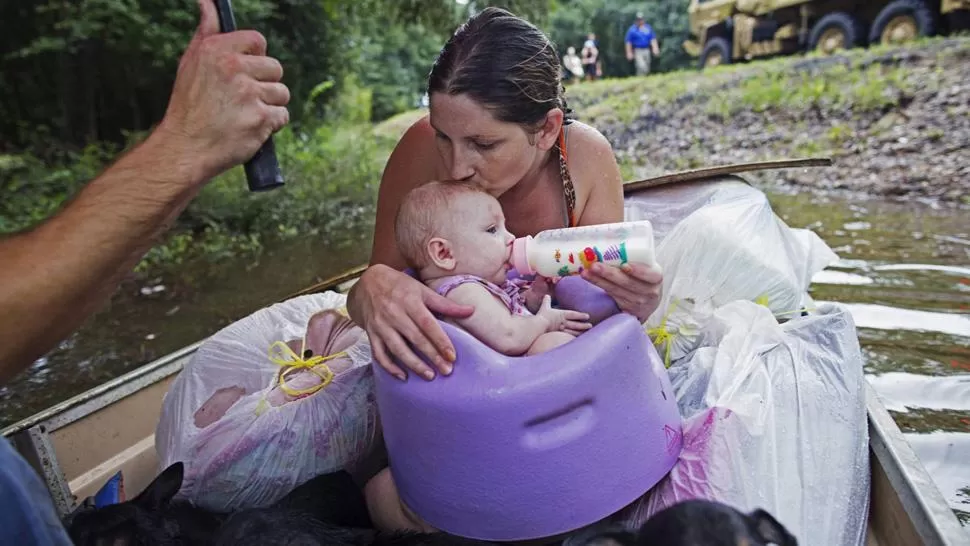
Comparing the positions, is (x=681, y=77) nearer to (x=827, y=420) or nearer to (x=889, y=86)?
(x=889, y=86)

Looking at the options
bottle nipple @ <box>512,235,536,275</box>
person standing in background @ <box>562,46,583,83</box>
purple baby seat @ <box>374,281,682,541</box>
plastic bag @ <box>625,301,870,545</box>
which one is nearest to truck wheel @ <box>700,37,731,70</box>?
person standing in background @ <box>562,46,583,83</box>

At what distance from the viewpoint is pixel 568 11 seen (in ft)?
76.8

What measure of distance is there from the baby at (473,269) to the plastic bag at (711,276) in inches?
26.4

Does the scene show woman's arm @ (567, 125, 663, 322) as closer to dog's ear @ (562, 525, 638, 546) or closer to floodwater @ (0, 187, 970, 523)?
dog's ear @ (562, 525, 638, 546)

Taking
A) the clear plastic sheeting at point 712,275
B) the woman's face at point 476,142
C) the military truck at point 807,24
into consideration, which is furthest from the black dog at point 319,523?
the military truck at point 807,24

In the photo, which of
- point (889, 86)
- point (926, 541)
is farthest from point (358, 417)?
point (889, 86)

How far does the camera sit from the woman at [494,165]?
5.08 feet

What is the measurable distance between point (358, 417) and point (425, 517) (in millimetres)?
440

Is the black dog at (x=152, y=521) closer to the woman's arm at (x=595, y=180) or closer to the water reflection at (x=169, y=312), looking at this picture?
the woman's arm at (x=595, y=180)

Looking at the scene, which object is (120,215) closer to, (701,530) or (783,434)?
(701,530)

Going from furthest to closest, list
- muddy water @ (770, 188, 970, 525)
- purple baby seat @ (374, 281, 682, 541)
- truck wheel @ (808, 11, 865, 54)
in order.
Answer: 1. truck wheel @ (808, 11, 865, 54)
2. muddy water @ (770, 188, 970, 525)
3. purple baby seat @ (374, 281, 682, 541)

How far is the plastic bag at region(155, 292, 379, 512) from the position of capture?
6.11ft

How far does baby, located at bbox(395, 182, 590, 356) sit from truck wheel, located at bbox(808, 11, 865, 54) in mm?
11453

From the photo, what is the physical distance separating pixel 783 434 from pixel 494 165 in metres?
0.96
